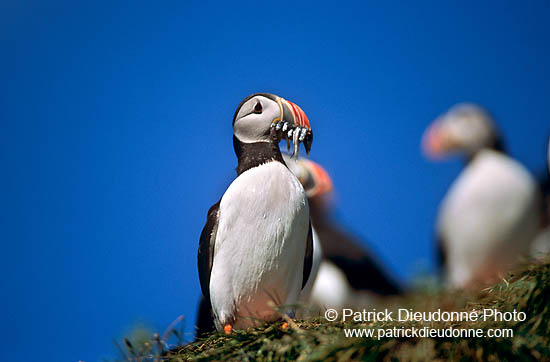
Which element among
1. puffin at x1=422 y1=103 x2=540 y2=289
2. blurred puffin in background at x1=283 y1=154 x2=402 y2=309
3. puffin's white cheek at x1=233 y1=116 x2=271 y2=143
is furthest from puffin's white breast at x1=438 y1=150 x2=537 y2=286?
A: puffin's white cheek at x1=233 y1=116 x2=271 y2=143

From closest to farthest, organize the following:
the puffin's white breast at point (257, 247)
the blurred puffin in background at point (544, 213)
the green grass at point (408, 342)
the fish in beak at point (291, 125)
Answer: the green grass at point (408, 342) < the puffin's white breast at point (257, 247) < the fish in beak at point (291, 125) < the blurred puffin in background at point (544, 213)

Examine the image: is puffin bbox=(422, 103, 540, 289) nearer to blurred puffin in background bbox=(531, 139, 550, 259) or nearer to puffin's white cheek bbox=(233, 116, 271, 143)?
blurred puffin in background bbox=(531, 139, 550, 259)

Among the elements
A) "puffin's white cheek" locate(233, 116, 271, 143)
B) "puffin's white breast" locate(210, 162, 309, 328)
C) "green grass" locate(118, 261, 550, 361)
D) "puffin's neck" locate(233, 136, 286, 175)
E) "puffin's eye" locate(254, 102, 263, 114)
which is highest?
"puffin's eye" locate(254, 102, 263, 114)

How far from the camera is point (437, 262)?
135 inches

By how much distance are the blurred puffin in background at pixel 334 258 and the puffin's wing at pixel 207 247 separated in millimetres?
1161

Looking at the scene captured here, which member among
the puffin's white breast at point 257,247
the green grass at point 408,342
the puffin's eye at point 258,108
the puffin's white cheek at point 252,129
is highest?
the puffin's eye at point 258,108

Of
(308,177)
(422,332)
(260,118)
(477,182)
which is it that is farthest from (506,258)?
(422,332)

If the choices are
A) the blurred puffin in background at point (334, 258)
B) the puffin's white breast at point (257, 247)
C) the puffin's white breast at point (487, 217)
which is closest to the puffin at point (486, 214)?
the puffin's white breast at point (487, 217)

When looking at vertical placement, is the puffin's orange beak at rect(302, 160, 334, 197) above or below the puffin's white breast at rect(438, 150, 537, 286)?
above

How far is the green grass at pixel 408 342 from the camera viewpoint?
4.15 ft

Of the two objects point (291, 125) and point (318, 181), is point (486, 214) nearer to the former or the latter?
point (318, 181)

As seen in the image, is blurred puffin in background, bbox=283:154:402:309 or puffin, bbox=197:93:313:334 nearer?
puffin, bbox=197:93:313:334

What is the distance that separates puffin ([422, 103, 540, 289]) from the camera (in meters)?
2.93

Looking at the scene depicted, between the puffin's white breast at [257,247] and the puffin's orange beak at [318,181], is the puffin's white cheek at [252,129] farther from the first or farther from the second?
the puffin's orange beak at [318,181]
